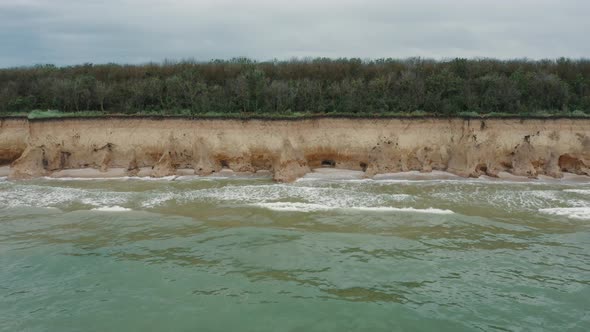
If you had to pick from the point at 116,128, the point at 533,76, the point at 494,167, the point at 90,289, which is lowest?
the point at 90,289

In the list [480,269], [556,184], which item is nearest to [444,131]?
[556,184]

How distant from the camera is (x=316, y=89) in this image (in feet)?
84.9

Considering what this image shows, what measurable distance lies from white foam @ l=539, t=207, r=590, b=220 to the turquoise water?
65 mm

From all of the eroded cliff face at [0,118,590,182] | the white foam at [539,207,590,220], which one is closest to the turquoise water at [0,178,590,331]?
the white foam at [539,207,590,220]

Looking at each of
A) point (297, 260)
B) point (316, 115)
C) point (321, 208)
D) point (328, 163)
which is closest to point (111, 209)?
point (321, 208)

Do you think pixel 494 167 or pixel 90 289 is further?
pixel 494 167

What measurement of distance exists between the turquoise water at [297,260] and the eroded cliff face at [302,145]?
12.1ft

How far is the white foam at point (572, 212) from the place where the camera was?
14836mm

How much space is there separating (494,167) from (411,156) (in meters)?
3.84

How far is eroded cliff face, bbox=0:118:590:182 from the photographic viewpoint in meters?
21.8

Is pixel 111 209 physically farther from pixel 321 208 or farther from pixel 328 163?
pixel 328 163

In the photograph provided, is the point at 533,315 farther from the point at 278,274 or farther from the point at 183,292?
the point at 183,292

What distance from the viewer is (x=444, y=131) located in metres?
22.7

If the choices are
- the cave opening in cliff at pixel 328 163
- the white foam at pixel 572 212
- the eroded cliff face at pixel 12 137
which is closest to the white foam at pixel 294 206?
the cave opening in cliff at pixel 328 163
